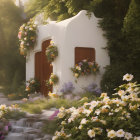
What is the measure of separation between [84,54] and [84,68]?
0.64 metres

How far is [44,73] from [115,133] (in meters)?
8.11

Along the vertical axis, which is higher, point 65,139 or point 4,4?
point 4,4

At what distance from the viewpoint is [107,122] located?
4504mm

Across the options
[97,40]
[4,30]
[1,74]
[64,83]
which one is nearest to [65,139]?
[64,83]

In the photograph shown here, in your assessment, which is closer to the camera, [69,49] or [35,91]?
[69,49]

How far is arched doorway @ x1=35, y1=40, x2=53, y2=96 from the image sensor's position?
38.3 feet

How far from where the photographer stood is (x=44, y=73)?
12016 millimetres

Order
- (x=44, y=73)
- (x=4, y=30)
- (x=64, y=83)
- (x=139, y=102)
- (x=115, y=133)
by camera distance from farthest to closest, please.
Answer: (x=4, y=30) → (x=44, y=73) → (x=64, y=83) → (x=139, y=102) → (x=115, y=133)

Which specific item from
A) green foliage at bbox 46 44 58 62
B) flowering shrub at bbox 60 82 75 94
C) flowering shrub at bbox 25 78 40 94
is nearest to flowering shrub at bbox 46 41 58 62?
green foliage at bbox 46 44 58 62

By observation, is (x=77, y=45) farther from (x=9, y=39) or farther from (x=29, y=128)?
(x=9, y=39)

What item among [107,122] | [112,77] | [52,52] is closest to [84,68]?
[112,77]

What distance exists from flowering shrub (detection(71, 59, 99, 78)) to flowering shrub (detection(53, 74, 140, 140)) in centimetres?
502

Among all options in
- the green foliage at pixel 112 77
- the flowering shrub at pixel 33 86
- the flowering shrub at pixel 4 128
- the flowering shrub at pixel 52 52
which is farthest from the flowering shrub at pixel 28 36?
the flowering shrub at pixel 4 128

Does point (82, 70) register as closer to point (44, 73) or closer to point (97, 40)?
point (97, 40)
